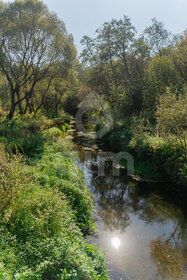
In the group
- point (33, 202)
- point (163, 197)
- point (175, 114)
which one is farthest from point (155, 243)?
point (175, 114)

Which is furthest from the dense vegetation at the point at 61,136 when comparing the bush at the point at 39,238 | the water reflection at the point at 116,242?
the water reflection at the point at 116,242

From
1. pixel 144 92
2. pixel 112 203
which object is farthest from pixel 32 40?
pixel 112 203

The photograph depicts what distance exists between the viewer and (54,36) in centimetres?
2058

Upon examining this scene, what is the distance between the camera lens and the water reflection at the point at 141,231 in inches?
225

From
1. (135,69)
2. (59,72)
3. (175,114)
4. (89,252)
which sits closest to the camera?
(89,252)

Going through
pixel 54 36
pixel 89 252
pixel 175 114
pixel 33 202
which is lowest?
pixel 89 252

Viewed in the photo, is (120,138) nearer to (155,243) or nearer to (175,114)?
(175,114)

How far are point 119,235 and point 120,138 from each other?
11451 millimetres

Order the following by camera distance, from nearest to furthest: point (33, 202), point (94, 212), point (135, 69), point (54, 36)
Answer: point (33, 202)
point (94, 212)
point (54, 36)
point (135, 69)

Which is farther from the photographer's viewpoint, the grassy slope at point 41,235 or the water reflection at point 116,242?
the water reflection at point 116,242

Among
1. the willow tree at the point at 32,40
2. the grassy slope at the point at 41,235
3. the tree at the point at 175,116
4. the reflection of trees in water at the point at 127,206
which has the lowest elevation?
the reflection of trees in water at the point at 127,206

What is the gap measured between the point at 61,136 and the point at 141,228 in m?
17.0

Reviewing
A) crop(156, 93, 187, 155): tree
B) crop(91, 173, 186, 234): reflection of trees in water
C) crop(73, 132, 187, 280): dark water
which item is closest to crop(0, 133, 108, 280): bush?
crop(73, 132, 187, 280): dark water

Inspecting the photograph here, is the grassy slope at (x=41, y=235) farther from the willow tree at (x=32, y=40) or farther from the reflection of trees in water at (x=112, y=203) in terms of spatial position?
the willow tree at (x=32, y=40)
